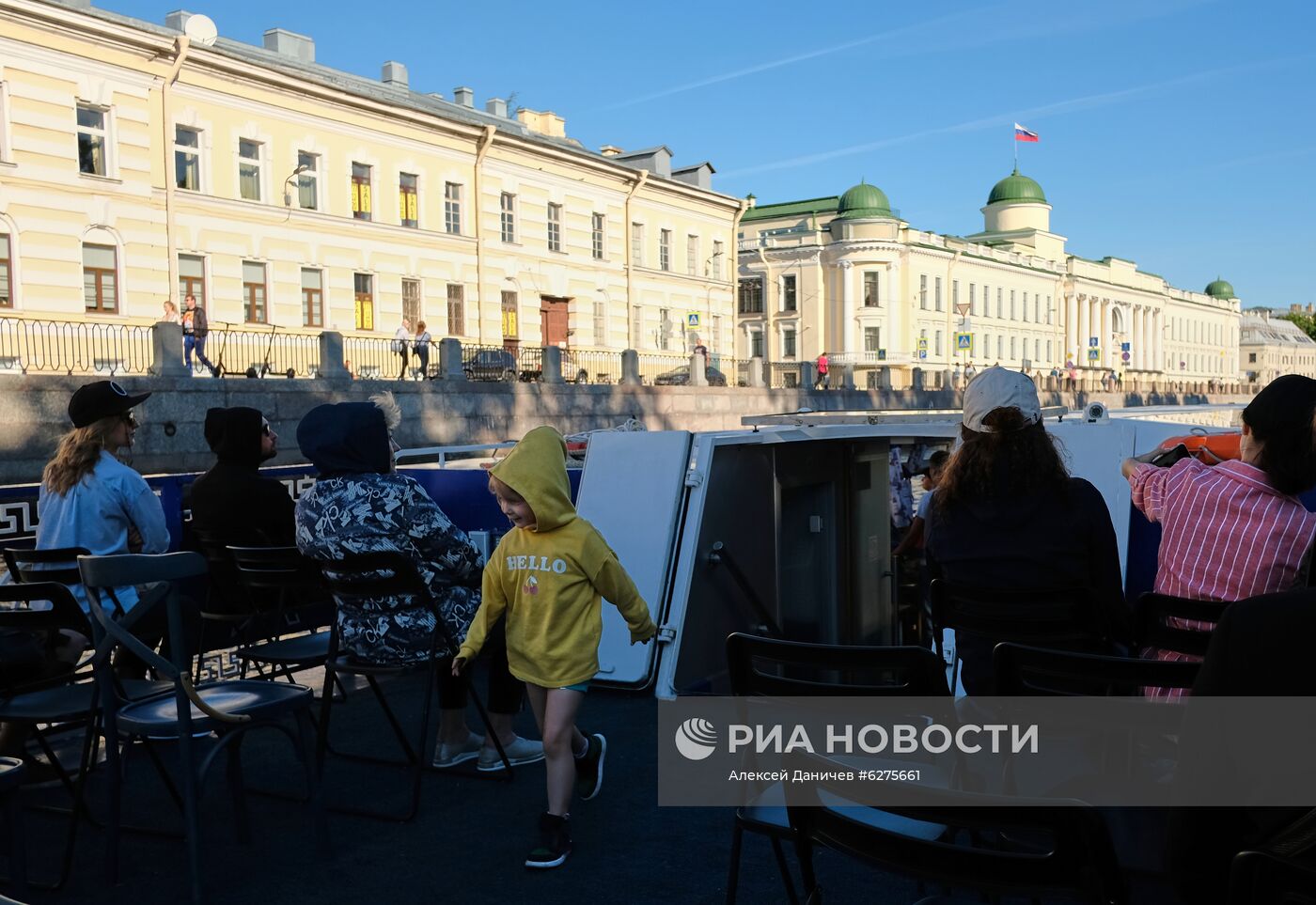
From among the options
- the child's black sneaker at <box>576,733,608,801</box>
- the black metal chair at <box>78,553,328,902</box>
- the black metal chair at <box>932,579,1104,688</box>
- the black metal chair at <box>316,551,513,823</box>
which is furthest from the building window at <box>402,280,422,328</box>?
the black metal chair at <box>932,579,1104,688</box>

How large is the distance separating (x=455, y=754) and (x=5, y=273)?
24.8 m

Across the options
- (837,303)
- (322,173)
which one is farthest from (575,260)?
(837,303)

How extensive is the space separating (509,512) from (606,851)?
4.29 ft

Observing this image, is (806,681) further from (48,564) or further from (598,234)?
(598,234)

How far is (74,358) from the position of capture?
21.2 m

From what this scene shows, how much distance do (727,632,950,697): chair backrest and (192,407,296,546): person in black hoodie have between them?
3.63 m

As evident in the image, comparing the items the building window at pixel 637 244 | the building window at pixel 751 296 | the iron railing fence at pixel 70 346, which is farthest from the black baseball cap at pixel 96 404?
the building window at pixel 751 296

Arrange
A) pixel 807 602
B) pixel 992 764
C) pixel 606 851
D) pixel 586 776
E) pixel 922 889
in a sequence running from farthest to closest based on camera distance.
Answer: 1. pixel 807 602
2. pixel 586 776
3. pixel 606 851
4. pixel 922 889
5. pixel 992 764

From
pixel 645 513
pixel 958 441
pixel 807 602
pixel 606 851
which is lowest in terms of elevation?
pixel 606 851

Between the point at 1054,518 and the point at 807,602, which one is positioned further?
the point at 807,602

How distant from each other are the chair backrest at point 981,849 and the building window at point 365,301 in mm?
32496

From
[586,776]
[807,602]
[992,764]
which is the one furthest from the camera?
[807,602]

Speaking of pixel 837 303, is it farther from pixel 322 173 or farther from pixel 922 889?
pixel 922 889

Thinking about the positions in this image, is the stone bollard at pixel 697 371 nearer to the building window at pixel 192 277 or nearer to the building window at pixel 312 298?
the building window at pixel 312 298
